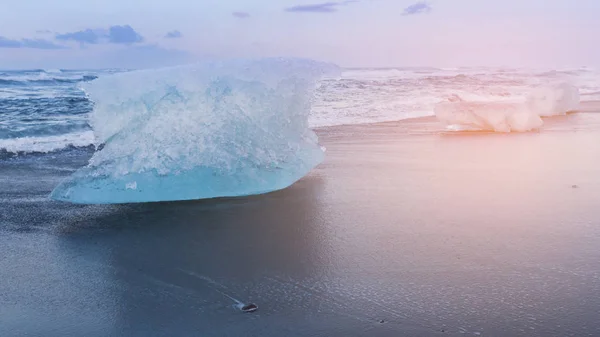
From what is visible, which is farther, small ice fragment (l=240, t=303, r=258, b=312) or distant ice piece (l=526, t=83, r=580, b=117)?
distant ice piece (l=526, t=83, r=580, b=117)

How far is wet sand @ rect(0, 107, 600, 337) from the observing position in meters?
2.75

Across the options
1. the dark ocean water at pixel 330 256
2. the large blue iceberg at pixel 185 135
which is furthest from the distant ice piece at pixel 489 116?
the large blue iceberg at pixel 185 135

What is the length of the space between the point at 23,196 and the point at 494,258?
167 inches

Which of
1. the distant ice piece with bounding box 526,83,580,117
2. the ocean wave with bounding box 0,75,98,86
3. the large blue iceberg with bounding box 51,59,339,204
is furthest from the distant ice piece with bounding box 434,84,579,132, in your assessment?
the ocean wave with bounding box 0,75,98,86

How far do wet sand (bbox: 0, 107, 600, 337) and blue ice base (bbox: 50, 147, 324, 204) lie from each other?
114 mm

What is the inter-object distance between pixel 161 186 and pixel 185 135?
505mm

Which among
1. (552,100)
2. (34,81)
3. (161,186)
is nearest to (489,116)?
(552,100)

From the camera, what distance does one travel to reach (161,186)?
16.2 ft

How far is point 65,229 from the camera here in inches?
171

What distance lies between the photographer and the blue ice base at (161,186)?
15.8 ft

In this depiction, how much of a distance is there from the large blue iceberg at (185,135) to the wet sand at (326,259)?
7.2 inches

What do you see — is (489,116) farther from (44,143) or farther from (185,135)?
(44,143)

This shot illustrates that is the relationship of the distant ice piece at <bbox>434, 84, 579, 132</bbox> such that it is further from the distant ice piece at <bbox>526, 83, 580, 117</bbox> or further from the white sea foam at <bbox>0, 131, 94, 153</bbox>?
the white sea foam at <bbox>0, 131, 94, 153</bbox>

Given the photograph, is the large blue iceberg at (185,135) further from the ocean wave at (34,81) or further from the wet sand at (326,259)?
the ocean wave at (34,81)
